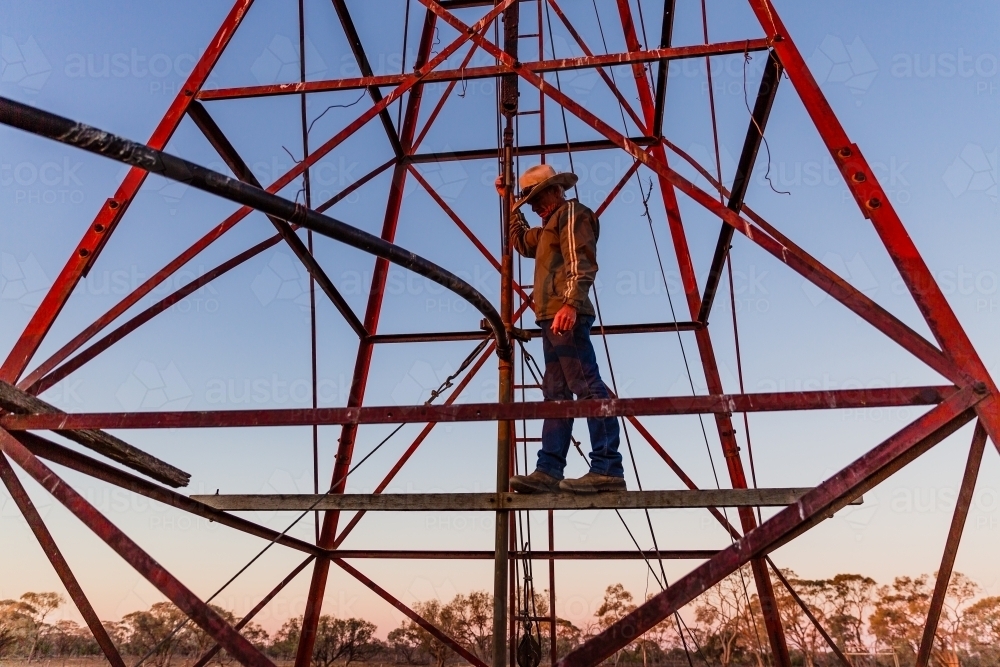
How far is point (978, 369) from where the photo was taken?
3.93 m

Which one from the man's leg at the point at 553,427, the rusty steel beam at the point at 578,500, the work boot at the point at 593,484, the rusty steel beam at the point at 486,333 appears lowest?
the rusty steel beam at the point at 578,500

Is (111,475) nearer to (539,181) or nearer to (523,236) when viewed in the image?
(523,236)

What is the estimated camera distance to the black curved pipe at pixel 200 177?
247cm

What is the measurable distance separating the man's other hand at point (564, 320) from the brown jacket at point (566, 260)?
0.19 feet

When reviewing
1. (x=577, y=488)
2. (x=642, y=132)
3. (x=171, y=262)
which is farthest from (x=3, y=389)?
(x=642, y=132)

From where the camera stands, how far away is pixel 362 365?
873cm

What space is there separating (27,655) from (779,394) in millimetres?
52096

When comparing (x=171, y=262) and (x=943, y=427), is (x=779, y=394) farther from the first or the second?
(x=171, y=262)

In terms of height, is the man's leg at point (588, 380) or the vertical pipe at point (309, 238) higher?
the vertical pipe at point (309, 238)

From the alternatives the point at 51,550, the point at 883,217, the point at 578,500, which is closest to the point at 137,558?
the point at 51,550

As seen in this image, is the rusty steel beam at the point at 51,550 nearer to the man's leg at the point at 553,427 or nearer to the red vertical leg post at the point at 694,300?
the man's leg at the point at 553,427

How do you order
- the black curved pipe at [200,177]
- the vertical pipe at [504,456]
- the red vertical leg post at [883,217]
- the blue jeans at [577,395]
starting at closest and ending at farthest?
1. the black curved pipe at [200,177]
2. the red vertical leg post at [883,217]
3. the vertical pipe at [504,456]
4. the blue jeans at [577,395]

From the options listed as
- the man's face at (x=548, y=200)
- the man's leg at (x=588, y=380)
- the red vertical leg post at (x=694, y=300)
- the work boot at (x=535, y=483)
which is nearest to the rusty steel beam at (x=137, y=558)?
the work boot at (x=535, y=483)

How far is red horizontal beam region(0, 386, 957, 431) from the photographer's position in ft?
13.1
